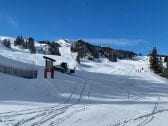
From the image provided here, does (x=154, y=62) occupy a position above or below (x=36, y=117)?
above

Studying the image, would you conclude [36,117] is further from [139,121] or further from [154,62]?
[154,62]

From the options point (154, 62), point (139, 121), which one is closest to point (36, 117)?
point (139, 121)

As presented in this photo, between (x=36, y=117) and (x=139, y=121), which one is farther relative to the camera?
(x=139, y=121)

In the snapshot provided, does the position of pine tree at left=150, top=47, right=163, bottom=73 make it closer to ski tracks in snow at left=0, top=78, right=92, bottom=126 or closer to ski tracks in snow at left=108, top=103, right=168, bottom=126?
ski tracks in snow at left=108, top=103, right=168, bottom=126

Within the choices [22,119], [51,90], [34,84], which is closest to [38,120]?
[22,119]

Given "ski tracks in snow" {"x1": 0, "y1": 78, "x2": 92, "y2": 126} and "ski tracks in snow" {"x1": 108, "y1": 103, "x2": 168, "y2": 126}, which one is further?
"ski tracks in snow" {"x1": 108, "y1": 103, "x2": 168, "y2": 126}

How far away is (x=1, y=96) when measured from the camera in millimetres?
24703

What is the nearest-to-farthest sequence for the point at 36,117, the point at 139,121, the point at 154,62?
the point at 36,117 < the point at 139,121 < the point at 154,62

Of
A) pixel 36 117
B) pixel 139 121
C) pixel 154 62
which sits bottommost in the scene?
pixel 139 121

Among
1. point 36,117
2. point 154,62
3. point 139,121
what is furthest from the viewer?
Result: point 154,62

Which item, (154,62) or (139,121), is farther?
(154,62)

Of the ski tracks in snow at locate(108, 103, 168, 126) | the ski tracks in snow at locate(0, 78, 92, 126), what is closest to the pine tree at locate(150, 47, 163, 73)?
the ski tracks in snow at locate(108, 103, 168, 126)

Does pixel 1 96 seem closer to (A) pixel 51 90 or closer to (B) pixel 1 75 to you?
(A) pixel 51 90

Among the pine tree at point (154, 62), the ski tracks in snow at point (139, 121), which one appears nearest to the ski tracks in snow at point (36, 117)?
Answer: the ski tracks in snow at point (139, 121)
